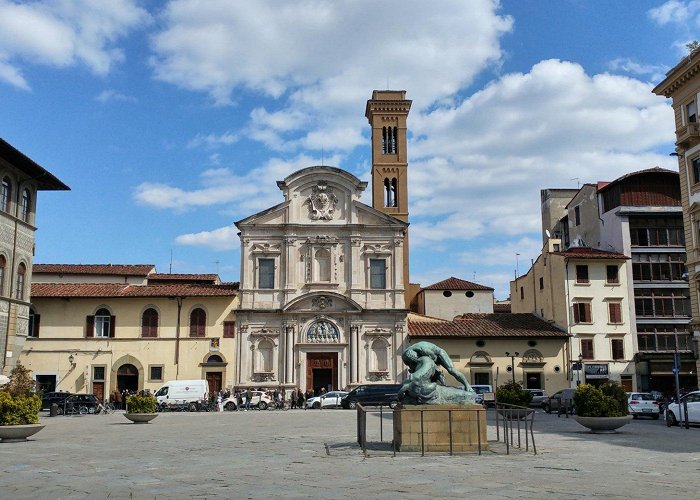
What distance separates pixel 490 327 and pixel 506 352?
2.04 meters

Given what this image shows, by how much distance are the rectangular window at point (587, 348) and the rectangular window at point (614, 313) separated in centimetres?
Result: 220

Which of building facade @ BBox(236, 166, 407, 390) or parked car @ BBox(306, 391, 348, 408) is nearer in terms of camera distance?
parked car @ BBox(306, 391, 348, 408)

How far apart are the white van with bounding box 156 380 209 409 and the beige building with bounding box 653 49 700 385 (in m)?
27.5

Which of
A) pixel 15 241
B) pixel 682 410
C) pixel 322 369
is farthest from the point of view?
pixel 322 369

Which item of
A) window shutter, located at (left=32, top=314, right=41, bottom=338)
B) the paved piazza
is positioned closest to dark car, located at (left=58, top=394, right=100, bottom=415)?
window shutter, located at (left=32, top=314, right=41, bottom=338)

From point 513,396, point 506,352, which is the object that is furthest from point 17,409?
point 506,352

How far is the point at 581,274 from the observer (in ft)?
164

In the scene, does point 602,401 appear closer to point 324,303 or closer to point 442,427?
point 442,427

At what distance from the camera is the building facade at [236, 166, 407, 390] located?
47844mm

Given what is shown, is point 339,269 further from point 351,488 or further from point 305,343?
point 351,488

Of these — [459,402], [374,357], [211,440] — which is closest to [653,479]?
[459,402]

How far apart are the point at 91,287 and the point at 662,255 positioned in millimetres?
40542

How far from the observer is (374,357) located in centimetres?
4841

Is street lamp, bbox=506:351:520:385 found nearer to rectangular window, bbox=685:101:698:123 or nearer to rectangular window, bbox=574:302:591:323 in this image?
rectangular window, bbox=574:302:591:323
